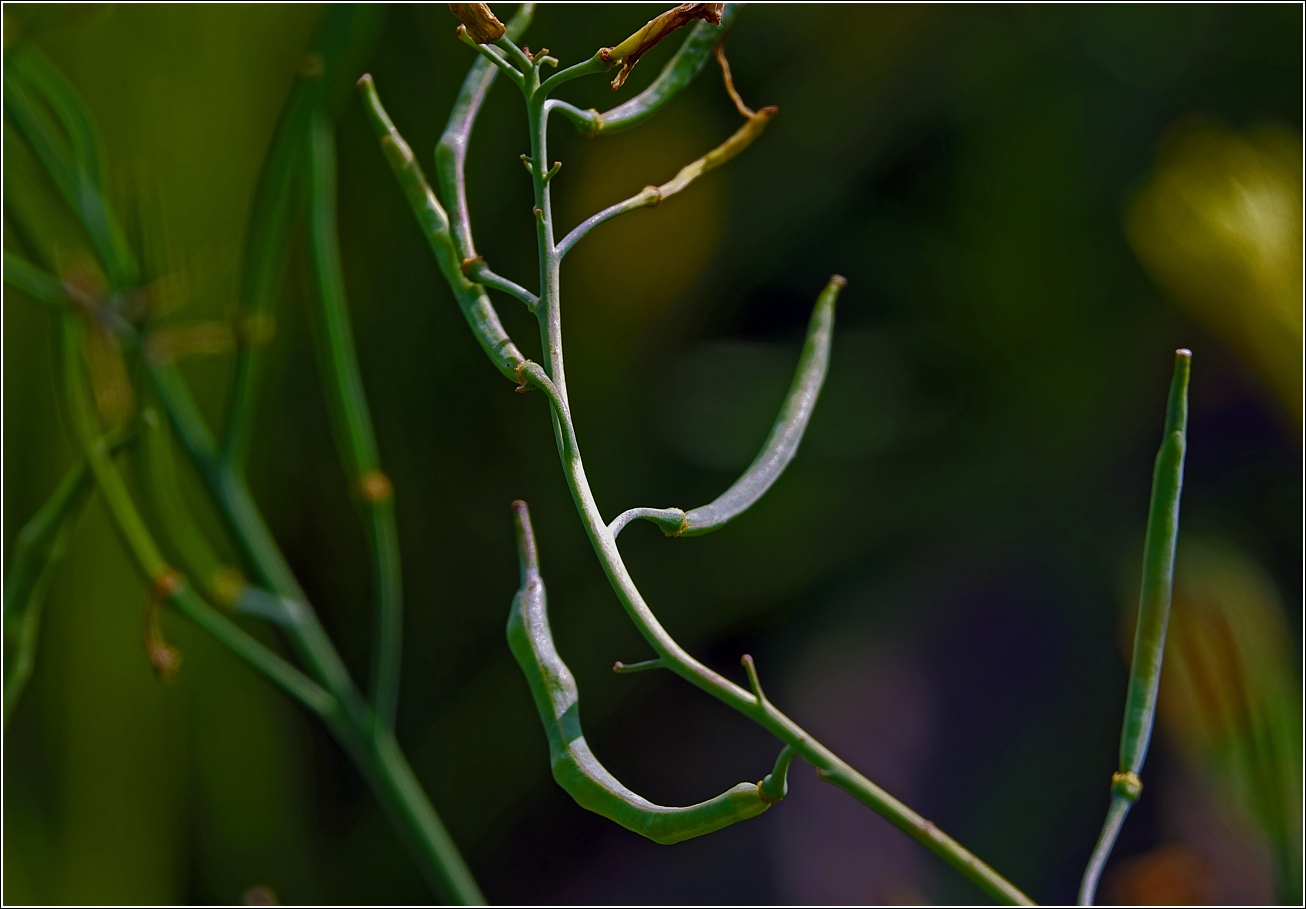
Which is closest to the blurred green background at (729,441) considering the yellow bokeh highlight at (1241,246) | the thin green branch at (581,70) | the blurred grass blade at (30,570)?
the yellow bokeh highlight at (1241,246)

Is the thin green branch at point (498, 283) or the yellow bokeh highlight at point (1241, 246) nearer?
the thin green branch at point (498, 283)

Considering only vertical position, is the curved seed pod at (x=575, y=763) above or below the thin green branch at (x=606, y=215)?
below

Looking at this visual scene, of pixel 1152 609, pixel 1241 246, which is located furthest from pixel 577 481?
pixel 1241 246

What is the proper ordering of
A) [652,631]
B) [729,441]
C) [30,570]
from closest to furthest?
[652,631], [30,570], [729,441]

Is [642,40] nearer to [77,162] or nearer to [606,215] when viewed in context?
[606,215]

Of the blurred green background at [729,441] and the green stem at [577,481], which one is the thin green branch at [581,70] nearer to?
the green stem at [577,481]

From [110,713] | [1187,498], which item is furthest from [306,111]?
[1187,498]
